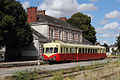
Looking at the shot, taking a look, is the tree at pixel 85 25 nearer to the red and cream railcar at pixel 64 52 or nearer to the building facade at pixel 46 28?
the building facade at pixel 46 28

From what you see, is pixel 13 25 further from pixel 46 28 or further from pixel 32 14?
pixel 32 14

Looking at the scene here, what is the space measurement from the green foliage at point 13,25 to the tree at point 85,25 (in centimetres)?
3261

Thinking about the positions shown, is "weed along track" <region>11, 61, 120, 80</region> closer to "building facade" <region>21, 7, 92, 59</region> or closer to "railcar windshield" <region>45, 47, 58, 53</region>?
"railcar windshield" <region>45, 47, 58, 53</region>

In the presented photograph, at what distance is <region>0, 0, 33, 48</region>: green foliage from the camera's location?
81.9ft

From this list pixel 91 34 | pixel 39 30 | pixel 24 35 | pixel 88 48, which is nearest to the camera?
pixel 24 35

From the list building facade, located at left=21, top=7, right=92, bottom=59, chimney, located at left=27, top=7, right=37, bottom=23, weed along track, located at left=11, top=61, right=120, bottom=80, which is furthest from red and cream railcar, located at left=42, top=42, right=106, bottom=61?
chimney, located at left=27, top=7, right=37, bottom=23

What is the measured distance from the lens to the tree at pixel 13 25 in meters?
25.0

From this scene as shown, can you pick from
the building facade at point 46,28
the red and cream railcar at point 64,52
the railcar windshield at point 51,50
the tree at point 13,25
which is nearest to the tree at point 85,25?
the building facade at point 46,28

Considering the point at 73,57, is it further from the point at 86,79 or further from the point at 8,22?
the point at 86,79

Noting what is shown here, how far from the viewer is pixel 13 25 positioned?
2559 cm

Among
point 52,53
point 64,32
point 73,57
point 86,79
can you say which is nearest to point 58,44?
point 52,53

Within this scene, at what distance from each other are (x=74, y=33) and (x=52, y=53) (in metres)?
22.8

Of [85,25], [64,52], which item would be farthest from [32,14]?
[85,25]

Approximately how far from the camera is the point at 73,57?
2758cm
